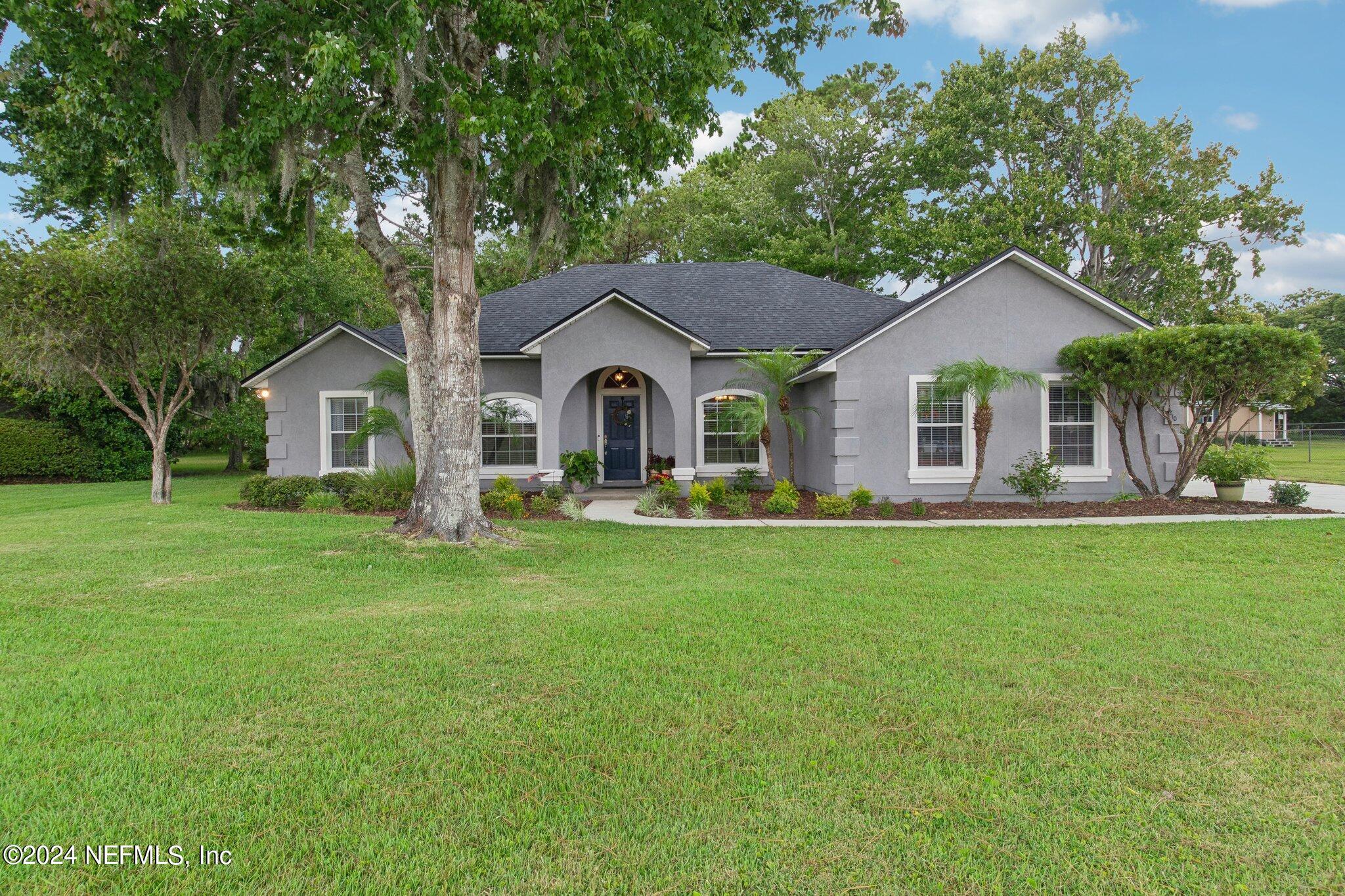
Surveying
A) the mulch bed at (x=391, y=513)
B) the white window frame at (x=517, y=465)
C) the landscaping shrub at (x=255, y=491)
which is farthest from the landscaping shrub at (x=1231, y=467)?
the landscaping shrub at (x=255, y=491)

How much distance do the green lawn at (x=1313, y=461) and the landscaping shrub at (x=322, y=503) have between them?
69.4 ft

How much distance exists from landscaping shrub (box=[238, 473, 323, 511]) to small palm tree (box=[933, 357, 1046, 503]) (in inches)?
477

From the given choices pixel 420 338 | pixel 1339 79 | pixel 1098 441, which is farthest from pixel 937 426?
pixel 1339 79

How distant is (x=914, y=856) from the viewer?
2.55 meters

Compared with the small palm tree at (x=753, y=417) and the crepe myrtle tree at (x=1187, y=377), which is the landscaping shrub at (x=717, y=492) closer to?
the small palm tree at (x=753, y=417)

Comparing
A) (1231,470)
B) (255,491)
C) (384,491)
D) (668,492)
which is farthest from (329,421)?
(1231,470)

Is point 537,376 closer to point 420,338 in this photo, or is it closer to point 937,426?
point 420,338

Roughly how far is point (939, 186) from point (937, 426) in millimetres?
19585

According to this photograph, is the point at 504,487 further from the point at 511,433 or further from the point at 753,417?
the point at 753,417

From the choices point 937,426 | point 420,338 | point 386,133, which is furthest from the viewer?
point 937,426

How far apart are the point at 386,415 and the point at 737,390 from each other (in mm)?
7343

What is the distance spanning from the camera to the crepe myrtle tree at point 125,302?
12.9m

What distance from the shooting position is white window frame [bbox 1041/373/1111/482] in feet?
44.7

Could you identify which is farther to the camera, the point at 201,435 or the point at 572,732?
the point at 201,435
